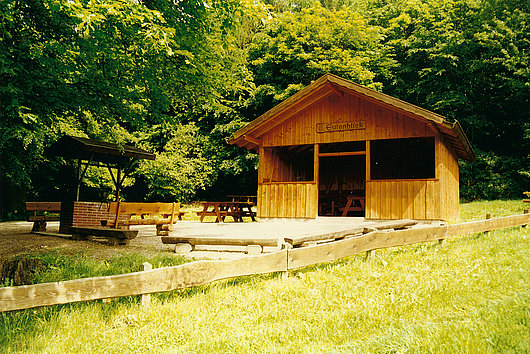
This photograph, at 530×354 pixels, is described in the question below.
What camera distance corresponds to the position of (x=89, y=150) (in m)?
11.6

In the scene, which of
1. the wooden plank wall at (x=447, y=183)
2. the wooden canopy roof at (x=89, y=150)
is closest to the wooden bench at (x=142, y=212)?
the wooden canopy roof at (x=89, y=150)

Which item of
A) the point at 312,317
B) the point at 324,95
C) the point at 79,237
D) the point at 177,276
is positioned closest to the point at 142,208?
the point at 79,237

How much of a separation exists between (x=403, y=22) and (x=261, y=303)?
31.2 m

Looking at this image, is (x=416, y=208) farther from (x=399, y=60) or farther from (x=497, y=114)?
(x=399, y=60)

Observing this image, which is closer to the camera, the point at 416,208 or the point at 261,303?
the point at 261,303

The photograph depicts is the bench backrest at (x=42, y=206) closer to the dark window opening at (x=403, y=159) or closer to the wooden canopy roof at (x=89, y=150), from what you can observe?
the wooden canopy roof at (x=89, y=150)

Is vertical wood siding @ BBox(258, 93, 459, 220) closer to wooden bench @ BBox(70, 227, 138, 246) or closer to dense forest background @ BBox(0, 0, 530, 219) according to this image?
dense forest background @ BBox(0, 0, 530, 219)

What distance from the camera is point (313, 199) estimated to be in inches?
595

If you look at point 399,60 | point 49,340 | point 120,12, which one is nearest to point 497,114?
point 399,60

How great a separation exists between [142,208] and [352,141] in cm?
791

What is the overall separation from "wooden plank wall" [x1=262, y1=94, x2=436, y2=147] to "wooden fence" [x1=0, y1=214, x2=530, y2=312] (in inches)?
267

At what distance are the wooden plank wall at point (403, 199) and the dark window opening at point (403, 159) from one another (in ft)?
17.5

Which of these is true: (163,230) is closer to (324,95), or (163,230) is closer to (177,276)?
(177,276)

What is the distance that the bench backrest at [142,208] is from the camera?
1050cm
